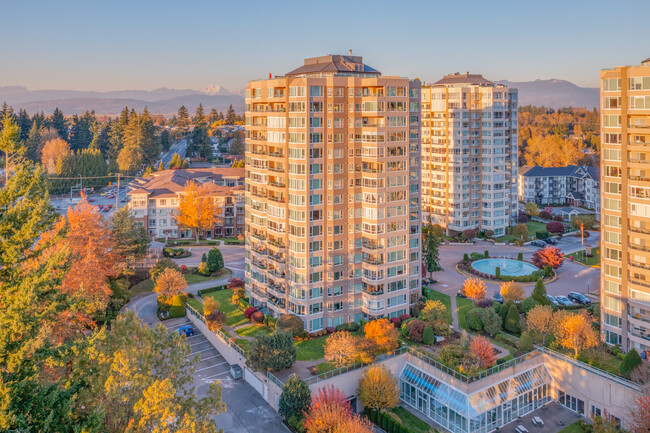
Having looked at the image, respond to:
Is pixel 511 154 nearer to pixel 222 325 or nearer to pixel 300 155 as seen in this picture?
pixel 300 155

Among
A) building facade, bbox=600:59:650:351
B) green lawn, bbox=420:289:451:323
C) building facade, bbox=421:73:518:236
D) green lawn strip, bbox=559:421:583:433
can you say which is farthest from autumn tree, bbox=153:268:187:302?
building facade, bbox=421:73:518:236

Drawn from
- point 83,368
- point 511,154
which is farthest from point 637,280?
point 511,154

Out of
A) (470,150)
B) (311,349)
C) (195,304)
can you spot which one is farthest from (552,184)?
(311,349)

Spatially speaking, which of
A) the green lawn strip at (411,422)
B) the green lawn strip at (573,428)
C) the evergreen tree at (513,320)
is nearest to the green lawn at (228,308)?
the green lawn strip at (411,422)

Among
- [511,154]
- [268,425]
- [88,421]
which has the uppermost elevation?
[511,154]

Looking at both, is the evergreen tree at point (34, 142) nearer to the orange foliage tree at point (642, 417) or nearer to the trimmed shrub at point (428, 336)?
the trimmed shrub at point (428, 336)

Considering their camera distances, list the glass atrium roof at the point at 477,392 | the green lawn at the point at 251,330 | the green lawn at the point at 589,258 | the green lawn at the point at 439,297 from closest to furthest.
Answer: the glass atrium roof at the point at 477,392
the green lawn at the point at 251,330
the green lawn at the point at 439,297
the green lawn at the point at 589,258
